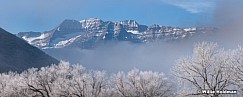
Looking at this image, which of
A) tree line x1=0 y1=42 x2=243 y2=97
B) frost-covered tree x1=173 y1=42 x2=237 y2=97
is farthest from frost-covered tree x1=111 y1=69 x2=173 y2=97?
frost-covered tree x1=173 y1=42 x2=237 y2=97

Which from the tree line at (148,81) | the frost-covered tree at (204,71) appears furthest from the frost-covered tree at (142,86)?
the frost-covered tree at (204,71)

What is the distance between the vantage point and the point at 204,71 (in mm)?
59094

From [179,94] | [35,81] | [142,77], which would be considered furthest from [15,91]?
[179,94]

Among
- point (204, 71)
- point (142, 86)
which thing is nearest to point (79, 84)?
point (142, 86)

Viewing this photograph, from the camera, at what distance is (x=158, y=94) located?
429 ft

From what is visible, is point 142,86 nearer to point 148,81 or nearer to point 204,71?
point 148,81

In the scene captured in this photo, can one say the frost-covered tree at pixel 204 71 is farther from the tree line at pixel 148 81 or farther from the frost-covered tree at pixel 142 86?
the frost-covered tree at pixel 142 86

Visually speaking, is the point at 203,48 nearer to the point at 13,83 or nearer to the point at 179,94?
the point at 179,94

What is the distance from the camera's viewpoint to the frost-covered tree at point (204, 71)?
191 feet

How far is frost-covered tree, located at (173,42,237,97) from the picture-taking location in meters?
58.3

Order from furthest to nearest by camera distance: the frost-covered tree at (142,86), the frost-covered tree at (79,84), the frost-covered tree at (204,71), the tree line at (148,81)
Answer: the frost-covered tree at (142,86) < the frost-covered tree at (79,84) < the tree line at (148,81) < the frost-covered tree at (204,71)

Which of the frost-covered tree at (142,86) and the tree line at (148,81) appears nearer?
the tree line at (148,81)

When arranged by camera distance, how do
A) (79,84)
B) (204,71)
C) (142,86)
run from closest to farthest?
(204,71)
(79,84)
(142,86)

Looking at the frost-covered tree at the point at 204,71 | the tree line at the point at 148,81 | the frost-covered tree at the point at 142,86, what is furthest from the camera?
the frost-covered tree at the point at 142,86
